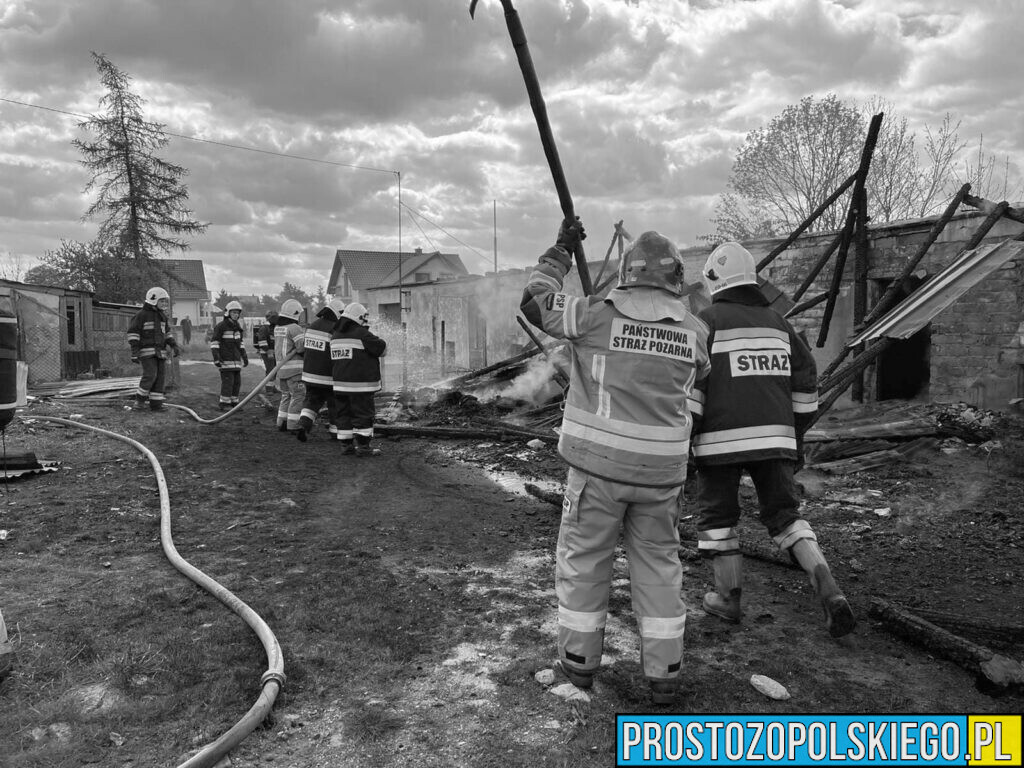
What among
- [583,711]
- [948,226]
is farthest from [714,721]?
[948,226]

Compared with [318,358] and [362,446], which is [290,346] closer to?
[318,358]

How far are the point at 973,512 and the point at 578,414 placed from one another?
458cm

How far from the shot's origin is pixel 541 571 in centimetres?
444

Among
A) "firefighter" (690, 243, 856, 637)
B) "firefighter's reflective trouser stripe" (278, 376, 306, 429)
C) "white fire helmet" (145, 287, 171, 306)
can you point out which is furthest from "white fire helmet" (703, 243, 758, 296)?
"white fire helmet" (145, 287, 171, 306)

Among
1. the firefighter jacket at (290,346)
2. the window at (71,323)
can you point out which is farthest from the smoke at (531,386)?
the window at (71,323)

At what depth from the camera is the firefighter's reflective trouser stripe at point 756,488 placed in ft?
11.7

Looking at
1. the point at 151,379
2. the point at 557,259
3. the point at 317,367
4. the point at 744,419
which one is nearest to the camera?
the point at 557,259

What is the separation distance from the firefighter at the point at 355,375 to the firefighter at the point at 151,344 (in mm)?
4011

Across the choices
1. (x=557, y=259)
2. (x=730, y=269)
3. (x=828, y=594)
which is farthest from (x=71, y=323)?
(x=828, y=594)

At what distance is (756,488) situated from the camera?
360 cm

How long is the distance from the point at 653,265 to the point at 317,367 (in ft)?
21.9

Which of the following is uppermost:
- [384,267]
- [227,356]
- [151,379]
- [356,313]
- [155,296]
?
[384,267]

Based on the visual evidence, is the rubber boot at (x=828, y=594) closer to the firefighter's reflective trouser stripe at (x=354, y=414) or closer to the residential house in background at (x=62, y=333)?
the firefighter's reflective trouser stripe at (x=354, y=414)

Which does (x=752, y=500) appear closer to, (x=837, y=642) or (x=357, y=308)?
(x=837, y=642)
